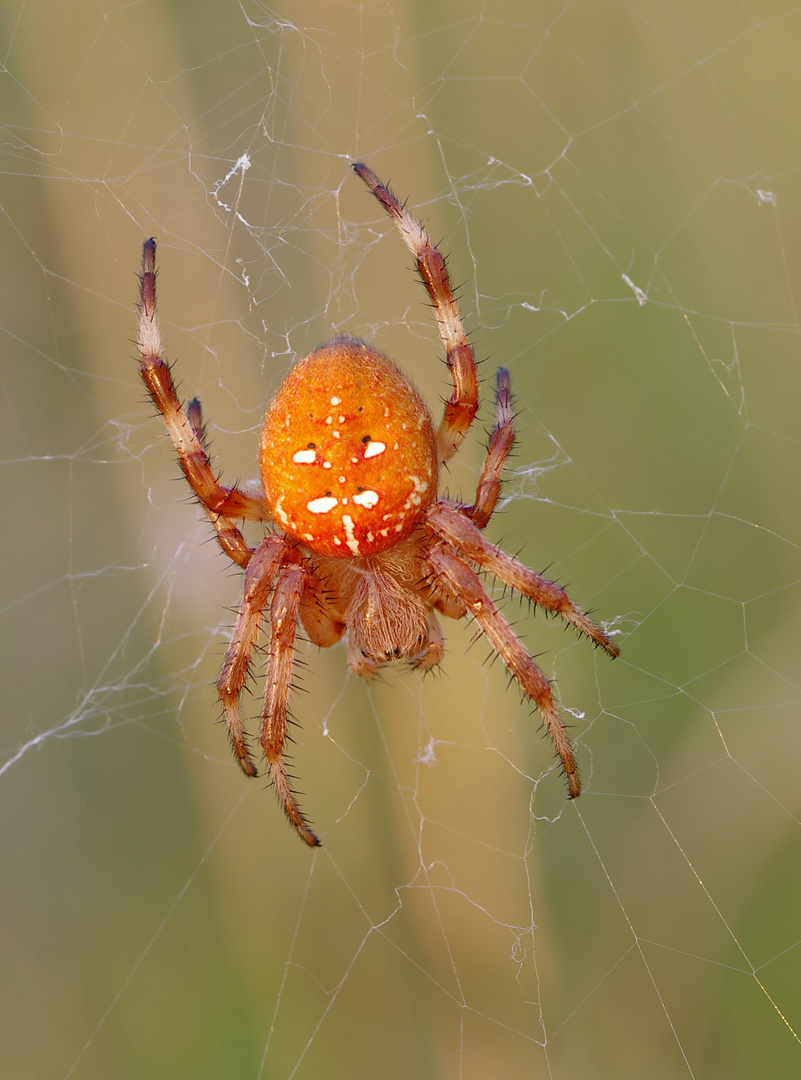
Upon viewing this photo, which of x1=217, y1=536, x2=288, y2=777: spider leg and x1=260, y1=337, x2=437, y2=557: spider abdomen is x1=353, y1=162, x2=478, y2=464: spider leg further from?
x1=217, y1=536, x2=288, y2=777: spider leg

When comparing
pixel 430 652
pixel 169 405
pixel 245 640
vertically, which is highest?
pixel 169 405

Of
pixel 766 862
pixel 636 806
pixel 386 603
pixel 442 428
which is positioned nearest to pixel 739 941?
pixel 766 862

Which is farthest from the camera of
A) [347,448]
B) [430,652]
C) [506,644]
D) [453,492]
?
[453,492]

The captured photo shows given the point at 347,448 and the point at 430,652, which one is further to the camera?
the point at 430,652

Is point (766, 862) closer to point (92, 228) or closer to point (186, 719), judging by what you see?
point (186, 719)

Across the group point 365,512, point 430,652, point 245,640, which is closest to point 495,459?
point 365,512

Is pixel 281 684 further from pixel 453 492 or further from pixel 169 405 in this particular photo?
pixel 453 492

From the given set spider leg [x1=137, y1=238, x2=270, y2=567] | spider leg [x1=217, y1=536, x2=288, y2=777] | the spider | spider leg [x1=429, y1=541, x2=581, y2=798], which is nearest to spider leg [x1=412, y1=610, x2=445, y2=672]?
the spider

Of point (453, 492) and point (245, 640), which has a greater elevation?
point (245, 640)

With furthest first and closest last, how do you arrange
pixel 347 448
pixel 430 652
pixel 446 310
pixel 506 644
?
pixel 430 652
pixel 446 310
pixel 506 644
pixel 347 448
